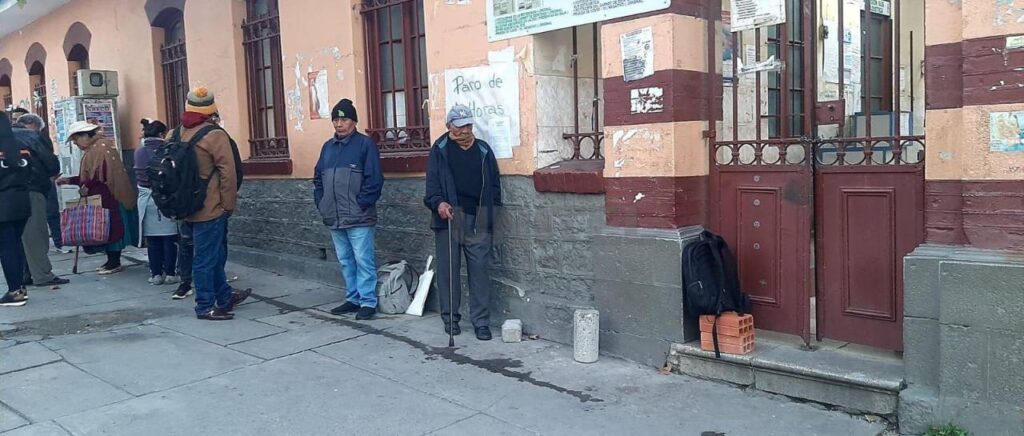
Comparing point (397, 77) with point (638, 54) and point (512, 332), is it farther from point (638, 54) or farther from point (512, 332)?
point (638, 54)

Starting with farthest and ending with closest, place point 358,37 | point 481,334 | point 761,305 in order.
Result: point 358,37 < point 481,334 < point 761,305

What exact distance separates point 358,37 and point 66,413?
172 inches

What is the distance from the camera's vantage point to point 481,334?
6.14 meters

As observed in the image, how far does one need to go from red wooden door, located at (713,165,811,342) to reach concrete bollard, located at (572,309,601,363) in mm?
990

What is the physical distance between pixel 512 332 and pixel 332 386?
149 centimetres

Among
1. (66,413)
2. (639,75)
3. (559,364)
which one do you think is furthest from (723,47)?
(66,413)

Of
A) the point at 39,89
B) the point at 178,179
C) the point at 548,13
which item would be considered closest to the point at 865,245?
the point at 548,13

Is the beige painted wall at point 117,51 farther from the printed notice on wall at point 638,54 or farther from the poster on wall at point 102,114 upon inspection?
the printed notice on wall at point 638,54

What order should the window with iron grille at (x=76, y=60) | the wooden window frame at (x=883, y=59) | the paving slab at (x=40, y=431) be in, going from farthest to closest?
the window with iron grille at (x=76, y=60), the wooden window frame at (x=883, y=59), the paving slab at (x=40, y=431)

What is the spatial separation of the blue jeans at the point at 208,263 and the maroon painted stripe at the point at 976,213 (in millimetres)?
5354

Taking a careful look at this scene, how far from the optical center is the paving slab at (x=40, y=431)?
4285 mm

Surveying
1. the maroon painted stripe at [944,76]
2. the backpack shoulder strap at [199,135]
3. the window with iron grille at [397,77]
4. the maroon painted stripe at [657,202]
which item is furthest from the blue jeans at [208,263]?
the maroon painted stripe at [944,76]

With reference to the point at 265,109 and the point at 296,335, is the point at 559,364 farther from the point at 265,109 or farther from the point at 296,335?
the point at 265,109

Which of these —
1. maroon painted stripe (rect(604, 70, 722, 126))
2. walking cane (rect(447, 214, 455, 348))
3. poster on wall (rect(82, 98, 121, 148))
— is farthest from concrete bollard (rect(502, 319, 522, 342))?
poster on wall (rect(82, 98, 121, 148))
